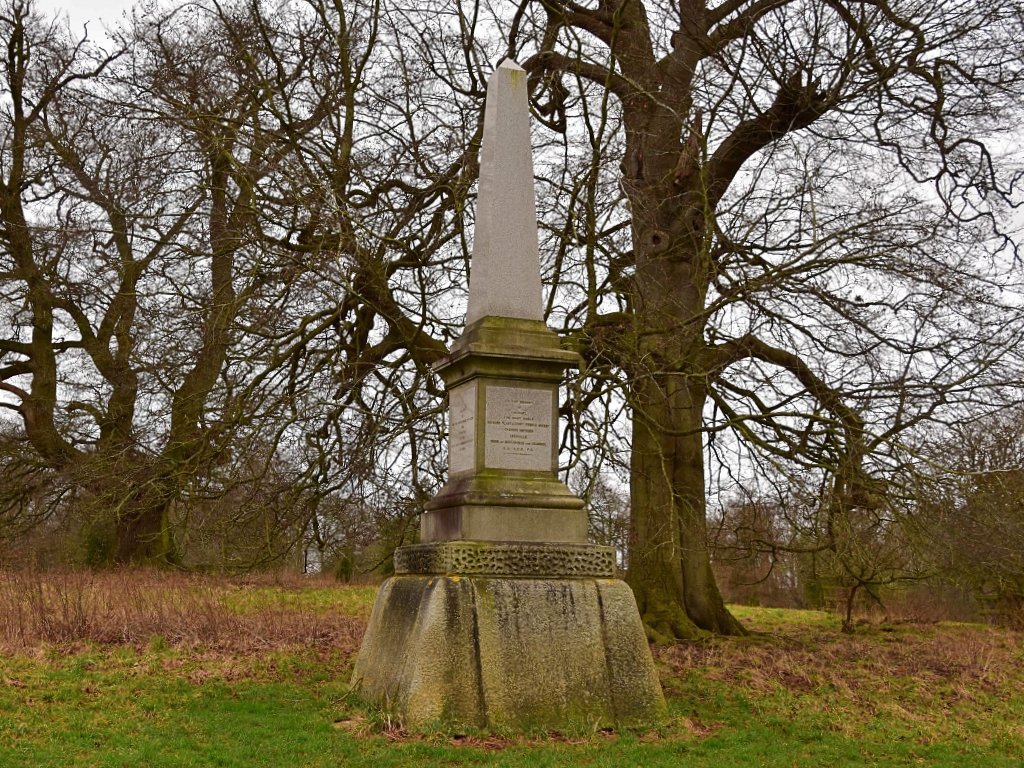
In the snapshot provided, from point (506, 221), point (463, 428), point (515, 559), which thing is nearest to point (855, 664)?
point (515, 559)

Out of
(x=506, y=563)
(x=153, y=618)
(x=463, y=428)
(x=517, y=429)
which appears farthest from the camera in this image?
(x=153, y=618)

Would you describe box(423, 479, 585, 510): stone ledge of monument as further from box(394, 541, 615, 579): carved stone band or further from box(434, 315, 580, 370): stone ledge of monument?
box(434, 315, 580, 370): stone ledge of monument

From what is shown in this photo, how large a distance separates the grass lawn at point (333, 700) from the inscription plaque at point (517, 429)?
6.79ft

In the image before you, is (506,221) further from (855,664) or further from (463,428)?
(855,664)

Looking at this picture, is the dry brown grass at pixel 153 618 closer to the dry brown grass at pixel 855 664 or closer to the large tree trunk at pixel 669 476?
the large tree trunk at pixel 669 476

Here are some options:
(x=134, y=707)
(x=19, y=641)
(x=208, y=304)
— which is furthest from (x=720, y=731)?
(x=208, y=304)

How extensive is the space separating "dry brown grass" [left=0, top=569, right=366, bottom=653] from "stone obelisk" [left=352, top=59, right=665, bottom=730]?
295 cm

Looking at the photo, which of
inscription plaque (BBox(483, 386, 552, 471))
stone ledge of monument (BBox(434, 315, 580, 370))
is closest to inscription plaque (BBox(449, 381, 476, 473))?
inscription plaque (BBox(483, 386, 552, 471))

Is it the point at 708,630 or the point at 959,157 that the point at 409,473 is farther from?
the point at 959,157

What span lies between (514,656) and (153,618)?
5.36 meters

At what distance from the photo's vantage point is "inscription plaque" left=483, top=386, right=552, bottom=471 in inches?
303

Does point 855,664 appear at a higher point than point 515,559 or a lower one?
lower

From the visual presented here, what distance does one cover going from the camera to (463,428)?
7.97m

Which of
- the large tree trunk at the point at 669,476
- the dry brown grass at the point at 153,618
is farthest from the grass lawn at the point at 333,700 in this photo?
the large tree trunk at the point at 669,476
